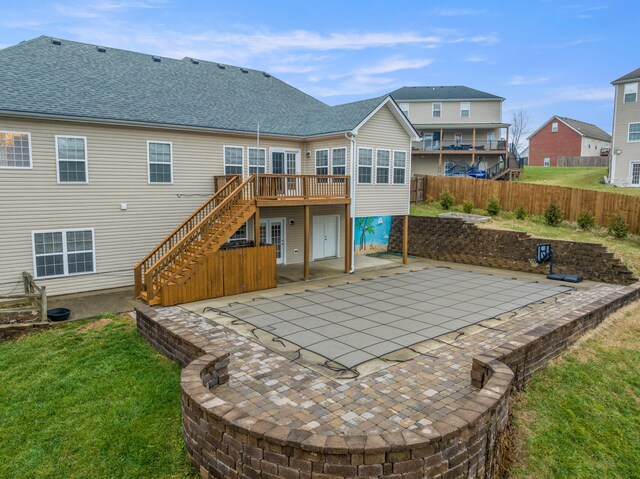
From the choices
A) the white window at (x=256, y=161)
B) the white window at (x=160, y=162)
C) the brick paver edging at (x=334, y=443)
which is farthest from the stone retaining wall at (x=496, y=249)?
the white window at (x=160, y=162)

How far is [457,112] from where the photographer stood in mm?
38406

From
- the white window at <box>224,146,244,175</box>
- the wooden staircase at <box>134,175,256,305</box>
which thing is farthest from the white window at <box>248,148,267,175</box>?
the wooden staircase at <box>134,175,256,305</box>

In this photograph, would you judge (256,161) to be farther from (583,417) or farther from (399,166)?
(583,417)

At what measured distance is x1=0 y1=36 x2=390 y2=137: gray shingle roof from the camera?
45.1 ft

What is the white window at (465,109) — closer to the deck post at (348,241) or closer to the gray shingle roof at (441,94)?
the gray shingle roof at (441,94)

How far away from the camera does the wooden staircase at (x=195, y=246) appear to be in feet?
41.3

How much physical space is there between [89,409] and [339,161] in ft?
42.6

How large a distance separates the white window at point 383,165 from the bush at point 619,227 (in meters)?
9.95

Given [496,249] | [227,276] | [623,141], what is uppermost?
[623,141]

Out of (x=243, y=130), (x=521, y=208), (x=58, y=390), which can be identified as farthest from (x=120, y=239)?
(x=521, y=208)

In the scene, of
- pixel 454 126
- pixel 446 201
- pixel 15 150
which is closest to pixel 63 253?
pixel 15 150

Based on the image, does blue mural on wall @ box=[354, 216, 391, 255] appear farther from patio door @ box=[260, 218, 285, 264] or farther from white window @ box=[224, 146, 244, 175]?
white window @ box=[224, 146, 244, 175]

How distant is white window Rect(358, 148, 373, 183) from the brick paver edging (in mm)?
11918

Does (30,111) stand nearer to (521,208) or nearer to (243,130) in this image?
(243,130)
